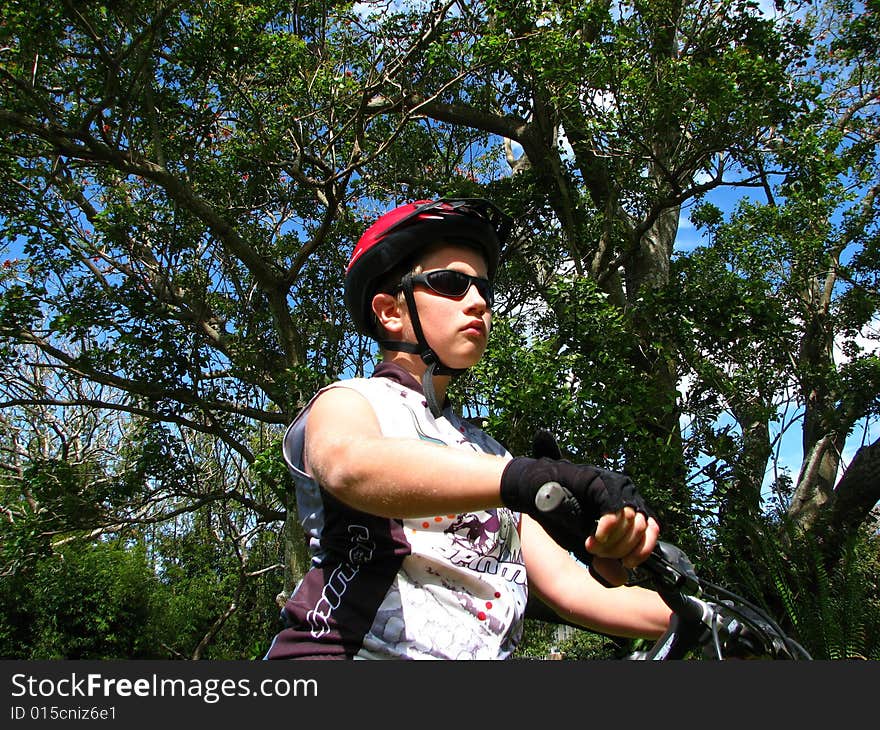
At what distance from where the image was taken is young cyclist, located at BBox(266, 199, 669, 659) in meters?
1.25

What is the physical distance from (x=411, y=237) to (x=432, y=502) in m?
1.12

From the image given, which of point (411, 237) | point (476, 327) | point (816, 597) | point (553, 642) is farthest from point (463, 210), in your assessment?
point (553, 642)

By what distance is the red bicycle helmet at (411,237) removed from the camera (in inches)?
87.7

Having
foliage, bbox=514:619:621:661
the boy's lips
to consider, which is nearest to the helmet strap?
the boy's lips

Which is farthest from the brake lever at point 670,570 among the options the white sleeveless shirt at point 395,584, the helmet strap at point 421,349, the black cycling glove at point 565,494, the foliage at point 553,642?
the foliage at point 553,642

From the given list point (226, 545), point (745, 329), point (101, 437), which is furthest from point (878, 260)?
point (226, 545)

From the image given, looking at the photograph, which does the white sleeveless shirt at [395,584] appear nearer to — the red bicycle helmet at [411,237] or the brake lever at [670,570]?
the brake lever at [670,570]

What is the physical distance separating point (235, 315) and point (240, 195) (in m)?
2.12

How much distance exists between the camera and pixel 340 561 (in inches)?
69.6

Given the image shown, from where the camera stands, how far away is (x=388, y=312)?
89.1 inches

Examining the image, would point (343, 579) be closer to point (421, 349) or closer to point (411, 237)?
point (421, 349)

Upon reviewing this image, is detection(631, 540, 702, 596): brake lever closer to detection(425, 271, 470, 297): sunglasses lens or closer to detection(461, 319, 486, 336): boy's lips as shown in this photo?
detection(461, 319, 486, 336): boy's lips

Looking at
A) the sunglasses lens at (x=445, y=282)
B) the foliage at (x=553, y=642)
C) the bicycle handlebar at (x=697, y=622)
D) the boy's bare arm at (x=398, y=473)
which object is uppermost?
the sunglasses lens at (x=445, y=282)

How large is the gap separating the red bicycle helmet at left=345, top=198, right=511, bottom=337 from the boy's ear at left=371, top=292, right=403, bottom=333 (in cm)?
8
